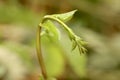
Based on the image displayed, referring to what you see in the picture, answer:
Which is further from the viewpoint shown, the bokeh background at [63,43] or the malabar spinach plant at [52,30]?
the bokeh background at [63,43]

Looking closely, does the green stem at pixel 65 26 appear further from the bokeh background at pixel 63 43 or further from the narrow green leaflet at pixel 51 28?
the bokeh background at pixel 63 43

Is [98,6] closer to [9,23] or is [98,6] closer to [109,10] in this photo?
[109,10]

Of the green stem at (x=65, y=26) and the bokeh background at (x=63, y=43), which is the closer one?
the green stem at (x=65, y=26)

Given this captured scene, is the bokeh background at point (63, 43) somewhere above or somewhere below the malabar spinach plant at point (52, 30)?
below

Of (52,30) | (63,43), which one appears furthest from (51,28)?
(63,43)

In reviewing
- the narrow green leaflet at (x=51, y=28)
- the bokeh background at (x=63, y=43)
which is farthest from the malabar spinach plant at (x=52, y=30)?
the bokeh background at (x=63, y=43)

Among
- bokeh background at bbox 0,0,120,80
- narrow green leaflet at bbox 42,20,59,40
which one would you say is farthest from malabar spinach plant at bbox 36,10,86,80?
bokeh background at bbox 0,0,120,80

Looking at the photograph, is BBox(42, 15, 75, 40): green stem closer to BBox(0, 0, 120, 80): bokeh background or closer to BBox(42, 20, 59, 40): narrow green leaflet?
BBox(42, 20, 59, 40): narrow green leaflet

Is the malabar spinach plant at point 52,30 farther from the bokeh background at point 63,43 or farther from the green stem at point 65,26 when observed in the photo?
the bokeh background at point 63,43
